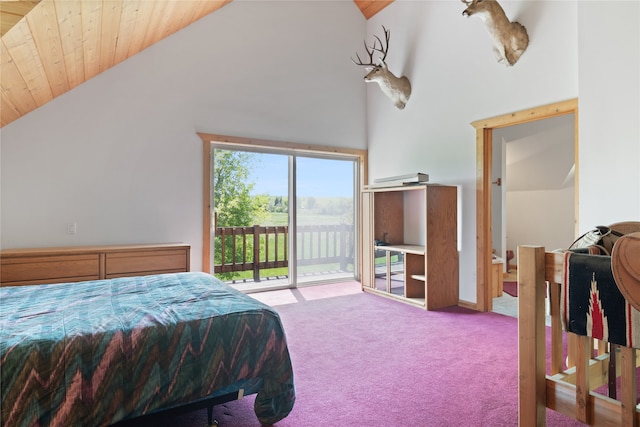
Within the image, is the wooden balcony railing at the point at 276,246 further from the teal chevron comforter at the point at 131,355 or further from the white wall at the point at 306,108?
the teal chevron comforter at the point at 131,355

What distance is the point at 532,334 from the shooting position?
1.40 m

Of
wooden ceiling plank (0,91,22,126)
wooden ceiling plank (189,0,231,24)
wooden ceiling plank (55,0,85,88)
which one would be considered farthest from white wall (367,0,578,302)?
wooden ceiling plank (0,91,22,126)

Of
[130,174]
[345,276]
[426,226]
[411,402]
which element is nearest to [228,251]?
[130,174]

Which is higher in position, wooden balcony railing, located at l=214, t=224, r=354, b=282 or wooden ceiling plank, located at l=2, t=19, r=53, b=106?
wooden ceiling plank, located at l=2, t=19, r=53, b=106

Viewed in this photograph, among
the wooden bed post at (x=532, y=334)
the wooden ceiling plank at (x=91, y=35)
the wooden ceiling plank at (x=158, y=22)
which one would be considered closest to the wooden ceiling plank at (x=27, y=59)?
the wooden ceiling plank at (x=91, y=35)

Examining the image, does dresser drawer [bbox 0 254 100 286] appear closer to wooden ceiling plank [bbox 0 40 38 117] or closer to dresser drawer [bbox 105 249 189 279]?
dresser drawer [bbox 105 249 189 279]

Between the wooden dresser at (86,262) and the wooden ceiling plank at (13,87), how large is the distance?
1.30m

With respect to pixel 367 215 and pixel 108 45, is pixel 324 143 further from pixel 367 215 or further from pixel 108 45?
pixel 108 45

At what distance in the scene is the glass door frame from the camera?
4.43 meters

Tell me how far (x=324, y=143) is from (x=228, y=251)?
2.06 m

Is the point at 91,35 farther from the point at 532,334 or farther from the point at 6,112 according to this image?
the point at 532,334

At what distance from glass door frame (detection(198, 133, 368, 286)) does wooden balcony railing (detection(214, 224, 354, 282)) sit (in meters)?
0.20

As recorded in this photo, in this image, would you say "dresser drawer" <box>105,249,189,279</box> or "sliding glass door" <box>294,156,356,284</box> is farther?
"sliding glass door" <box>294,156,356,284</box>

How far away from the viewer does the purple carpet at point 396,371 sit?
1.92m
